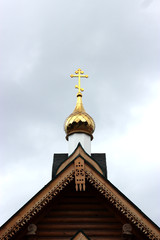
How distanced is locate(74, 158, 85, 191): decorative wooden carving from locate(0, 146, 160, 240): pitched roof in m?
0.11

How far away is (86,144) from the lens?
13.1 m

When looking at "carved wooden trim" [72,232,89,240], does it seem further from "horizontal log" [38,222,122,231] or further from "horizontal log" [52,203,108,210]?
"horizontal log" [52,203,108,210]

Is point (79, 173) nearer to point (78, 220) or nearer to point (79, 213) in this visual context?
point (79, 213)

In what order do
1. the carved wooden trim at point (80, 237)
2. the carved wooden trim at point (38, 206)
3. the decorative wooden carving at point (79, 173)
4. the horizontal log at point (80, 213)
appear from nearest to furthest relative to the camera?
the carved wooden trim at point (80, 237) → the carved wooden trim at point (38, 206) → the decorative wooden carving at point (79, 173) → the horizontal log at point (80, 213)

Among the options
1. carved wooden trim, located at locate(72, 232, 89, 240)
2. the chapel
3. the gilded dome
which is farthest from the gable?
the gilded dome

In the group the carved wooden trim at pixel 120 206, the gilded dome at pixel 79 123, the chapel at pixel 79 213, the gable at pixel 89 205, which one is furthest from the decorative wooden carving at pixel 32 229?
the gilded dome at pixel 79 123

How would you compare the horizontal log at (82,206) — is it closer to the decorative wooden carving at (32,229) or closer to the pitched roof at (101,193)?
the pitched roof at (101,193)

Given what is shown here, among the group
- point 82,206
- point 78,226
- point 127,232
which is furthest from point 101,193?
point 127,232

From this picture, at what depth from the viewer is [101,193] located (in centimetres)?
920

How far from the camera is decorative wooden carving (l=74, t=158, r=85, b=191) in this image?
29.7 feet

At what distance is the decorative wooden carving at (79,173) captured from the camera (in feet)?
29.7

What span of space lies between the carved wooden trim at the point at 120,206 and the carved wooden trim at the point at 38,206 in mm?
604

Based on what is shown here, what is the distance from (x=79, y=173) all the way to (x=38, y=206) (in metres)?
1.37

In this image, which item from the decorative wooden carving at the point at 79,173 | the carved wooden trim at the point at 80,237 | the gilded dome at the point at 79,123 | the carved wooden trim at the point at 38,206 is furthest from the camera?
the gilded dome at the point at 79,123
